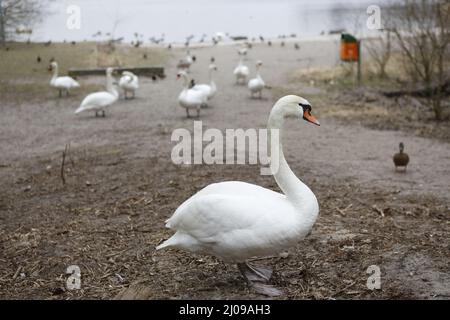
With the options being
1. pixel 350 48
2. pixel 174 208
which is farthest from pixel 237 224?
pixel 350 48

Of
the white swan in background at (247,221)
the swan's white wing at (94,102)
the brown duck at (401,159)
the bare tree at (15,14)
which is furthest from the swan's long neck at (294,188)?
the bare tree at (15,14)

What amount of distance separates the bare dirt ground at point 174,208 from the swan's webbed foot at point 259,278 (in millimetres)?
75

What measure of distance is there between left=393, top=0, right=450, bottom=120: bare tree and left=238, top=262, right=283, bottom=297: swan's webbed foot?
8.19m

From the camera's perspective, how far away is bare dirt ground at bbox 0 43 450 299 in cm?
459

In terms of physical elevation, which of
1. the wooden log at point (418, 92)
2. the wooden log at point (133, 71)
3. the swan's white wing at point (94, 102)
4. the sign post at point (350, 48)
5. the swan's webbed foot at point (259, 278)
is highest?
the sign post at point (350, 48)

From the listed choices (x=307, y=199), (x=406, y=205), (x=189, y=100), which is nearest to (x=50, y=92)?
(x=189, y=100)

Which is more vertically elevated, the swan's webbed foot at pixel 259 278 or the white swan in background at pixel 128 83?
the white swan in background at pixel 128 83

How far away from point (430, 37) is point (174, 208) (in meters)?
7.78

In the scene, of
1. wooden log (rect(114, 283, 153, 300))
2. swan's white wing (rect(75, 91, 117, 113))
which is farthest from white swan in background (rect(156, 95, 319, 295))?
swan's white wing (rect(75, 91, 117, 113))

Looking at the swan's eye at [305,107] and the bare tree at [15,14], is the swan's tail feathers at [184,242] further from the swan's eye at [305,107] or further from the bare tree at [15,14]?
the bare tree at [15,14]

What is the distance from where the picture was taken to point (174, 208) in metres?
6.54

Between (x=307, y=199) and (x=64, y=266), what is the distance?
2.18 meters

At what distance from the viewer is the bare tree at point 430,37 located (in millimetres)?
11789

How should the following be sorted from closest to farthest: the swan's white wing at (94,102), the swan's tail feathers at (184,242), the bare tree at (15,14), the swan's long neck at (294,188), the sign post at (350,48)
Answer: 1. the swan's long neck at (294,188)
2. the swan's tail feathers at (184,242)
3. the swan's white wing at (94,102)
4. the bare tree at (15,14)
5. the sign post at (350,48)
